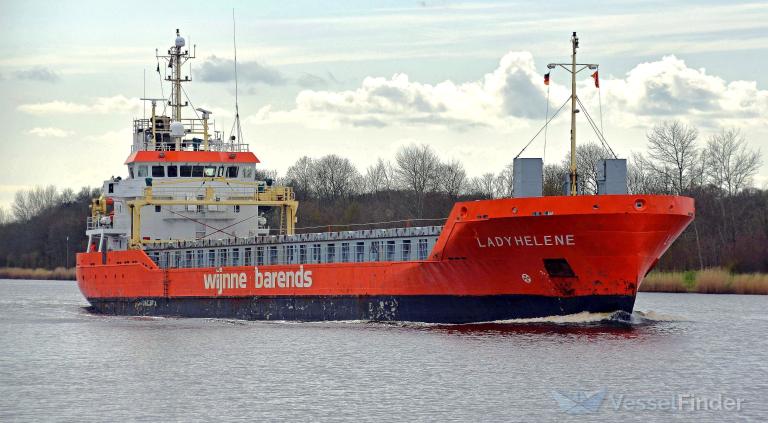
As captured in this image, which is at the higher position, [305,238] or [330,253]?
[305,238]

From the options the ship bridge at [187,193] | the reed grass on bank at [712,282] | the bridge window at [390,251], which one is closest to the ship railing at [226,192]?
the ship bridge at [187,193]

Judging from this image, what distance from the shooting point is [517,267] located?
1384 inches

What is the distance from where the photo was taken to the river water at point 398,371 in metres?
24.0

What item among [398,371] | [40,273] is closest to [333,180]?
[40,273]

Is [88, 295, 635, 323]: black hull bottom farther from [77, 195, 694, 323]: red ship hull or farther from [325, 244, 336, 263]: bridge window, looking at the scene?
[325, 244, 336, 263]: bridge window

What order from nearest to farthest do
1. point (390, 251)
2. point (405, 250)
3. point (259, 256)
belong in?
point (405, 250)
point (390, 251)
point (259, 256)

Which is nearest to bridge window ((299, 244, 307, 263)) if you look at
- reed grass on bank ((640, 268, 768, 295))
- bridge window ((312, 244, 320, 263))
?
bridge window ((312, 244, 320, 263))

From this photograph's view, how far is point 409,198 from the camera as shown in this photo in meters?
84.5

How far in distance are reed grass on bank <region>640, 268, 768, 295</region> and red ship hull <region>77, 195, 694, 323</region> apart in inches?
852

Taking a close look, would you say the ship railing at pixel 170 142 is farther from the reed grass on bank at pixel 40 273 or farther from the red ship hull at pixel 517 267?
the reed grass on bank at pixel 40 273

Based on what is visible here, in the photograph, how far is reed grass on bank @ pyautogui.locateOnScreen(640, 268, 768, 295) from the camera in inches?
2217

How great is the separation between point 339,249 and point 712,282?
2286cm

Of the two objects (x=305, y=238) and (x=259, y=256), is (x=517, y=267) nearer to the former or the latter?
(x=305, y=238)

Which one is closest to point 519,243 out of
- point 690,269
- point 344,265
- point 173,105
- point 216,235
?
point 344,265
